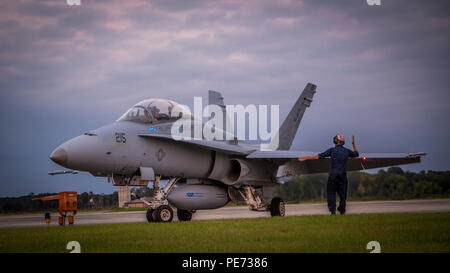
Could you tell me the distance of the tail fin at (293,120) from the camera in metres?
20.1

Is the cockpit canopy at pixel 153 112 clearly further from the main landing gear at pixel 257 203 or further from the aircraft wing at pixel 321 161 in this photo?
the main landing gear at pixel 257 203

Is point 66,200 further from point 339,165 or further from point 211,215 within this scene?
point 211,215

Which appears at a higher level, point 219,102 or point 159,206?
point 219,102

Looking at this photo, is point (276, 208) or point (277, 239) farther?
point (276, 208)

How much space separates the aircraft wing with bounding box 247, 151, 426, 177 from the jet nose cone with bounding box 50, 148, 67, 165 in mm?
6260

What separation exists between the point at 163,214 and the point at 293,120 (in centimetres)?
854

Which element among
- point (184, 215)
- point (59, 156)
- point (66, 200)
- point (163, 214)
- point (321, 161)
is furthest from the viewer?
point (321, 161)

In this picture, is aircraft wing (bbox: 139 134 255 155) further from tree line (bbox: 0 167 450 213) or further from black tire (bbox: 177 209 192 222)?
tree line (bbox: 0 167 450 213)

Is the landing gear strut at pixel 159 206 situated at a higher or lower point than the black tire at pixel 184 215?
higher

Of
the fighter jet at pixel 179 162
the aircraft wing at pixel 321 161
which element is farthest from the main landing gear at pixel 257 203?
the aircraft wing at pixel 321 161

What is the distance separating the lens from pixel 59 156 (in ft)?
39.1

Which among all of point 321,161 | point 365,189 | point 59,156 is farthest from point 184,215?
point 365,189
